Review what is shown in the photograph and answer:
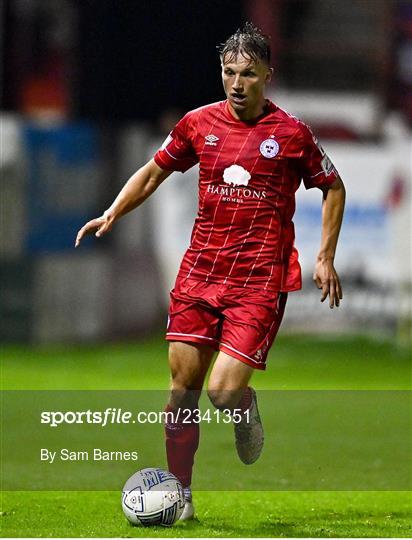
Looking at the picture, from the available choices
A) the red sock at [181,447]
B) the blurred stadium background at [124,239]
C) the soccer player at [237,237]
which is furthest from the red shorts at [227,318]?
the blurred stadium background at [124,239]

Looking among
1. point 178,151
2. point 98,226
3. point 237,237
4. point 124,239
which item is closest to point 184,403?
point 237,237

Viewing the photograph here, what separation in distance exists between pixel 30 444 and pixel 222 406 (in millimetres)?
3333

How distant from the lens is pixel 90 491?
30.1ft

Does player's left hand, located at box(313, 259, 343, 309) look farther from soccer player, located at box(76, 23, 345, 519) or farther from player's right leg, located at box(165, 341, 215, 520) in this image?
player's right leg, located at box(165, 341, 215, 520)

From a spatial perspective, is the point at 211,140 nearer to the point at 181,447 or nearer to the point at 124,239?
the point at 181,447

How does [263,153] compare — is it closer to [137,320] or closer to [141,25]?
[137,320]

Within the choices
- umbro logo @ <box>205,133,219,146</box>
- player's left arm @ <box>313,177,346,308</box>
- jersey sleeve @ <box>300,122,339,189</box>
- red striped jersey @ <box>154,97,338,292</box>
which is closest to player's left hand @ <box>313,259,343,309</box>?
player's left arm @ <box>313,177,346,308</box>

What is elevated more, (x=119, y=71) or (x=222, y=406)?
(x=222, y=406)

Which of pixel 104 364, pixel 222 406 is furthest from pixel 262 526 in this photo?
pixel 104 364

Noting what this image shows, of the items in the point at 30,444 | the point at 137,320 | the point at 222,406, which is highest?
the point at 222,406

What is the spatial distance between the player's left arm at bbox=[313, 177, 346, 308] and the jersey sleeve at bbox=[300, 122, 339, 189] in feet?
0.20

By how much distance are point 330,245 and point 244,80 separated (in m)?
1.03

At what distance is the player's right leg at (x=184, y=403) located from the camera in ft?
26.6

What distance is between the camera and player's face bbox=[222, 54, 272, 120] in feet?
25.7
